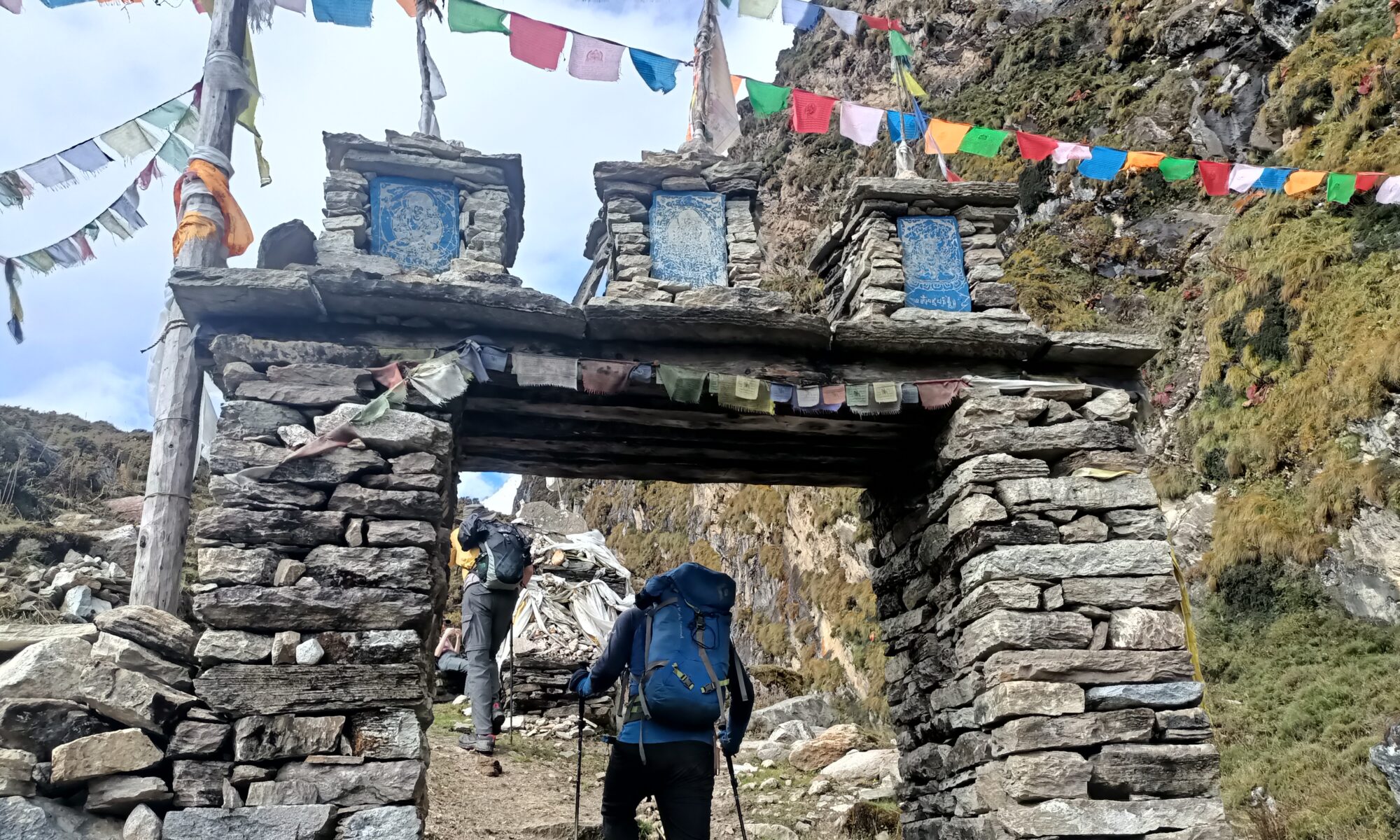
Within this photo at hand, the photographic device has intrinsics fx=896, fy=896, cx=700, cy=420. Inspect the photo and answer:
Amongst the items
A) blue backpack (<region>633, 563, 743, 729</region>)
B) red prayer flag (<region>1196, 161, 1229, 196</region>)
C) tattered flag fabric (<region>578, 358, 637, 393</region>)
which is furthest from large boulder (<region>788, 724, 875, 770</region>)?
red prayer flag (<region>1196, 161, 1229, 196</region>)

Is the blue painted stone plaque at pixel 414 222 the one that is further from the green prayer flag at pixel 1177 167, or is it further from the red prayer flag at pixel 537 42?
the green prayer flag at pixel 1177 167

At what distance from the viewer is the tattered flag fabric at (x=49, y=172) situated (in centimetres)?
621

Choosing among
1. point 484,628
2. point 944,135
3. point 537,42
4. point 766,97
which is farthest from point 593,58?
point 484,628

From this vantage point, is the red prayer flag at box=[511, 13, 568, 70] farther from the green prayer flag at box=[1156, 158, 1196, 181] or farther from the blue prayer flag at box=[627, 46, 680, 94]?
the green prayer flag at box=[1156, 158, 1196, 181]

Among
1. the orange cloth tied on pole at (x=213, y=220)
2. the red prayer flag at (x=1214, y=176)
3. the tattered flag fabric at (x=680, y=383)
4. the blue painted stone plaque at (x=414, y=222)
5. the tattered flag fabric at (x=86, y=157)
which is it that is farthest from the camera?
the red prayer flag at (x=1214, y=176)

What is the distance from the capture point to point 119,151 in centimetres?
620

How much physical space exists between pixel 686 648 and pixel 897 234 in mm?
3098

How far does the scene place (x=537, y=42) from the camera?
240 inches

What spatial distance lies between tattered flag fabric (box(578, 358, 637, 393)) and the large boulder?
5486mm

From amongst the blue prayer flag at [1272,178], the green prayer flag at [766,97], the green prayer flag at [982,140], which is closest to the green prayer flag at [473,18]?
the green prayer flag at [766,97]

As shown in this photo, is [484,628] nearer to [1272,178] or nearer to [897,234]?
[897,234]

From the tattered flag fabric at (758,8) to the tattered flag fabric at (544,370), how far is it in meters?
3.98

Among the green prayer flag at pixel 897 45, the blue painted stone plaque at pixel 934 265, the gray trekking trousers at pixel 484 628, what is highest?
the green prayer flag at pixel 897 45

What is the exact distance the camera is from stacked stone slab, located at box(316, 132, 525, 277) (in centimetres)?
502
